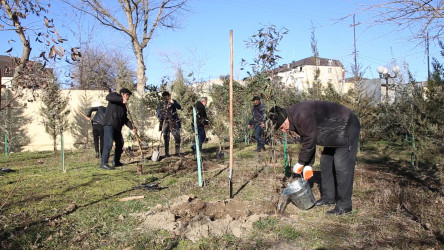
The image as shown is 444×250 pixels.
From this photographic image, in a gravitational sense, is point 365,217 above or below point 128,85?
below

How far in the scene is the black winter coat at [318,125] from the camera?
4.21 metres

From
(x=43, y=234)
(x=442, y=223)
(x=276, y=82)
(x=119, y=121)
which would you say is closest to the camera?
(x=43, y=234)

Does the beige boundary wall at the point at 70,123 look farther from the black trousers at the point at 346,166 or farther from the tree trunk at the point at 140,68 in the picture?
the black trousers at the point at 346,166

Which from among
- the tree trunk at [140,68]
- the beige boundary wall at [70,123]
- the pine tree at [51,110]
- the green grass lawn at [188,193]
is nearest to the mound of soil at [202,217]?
the green grass lawn at [188,193]

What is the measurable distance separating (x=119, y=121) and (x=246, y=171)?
284 centimetres

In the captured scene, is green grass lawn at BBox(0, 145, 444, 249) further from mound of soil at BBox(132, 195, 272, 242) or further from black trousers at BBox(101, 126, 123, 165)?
black trousers at BBox(101, 126, 123, 165)

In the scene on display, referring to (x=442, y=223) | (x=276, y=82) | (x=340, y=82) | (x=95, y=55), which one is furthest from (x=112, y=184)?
(x=95, y=55)

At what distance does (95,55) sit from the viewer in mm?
25047

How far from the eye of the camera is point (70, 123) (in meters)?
13.1

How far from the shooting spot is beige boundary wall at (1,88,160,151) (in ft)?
40.6

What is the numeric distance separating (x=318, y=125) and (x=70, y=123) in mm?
11013

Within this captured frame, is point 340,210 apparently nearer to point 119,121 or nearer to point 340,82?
point 119,121

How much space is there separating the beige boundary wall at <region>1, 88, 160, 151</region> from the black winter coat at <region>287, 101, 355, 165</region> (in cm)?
868

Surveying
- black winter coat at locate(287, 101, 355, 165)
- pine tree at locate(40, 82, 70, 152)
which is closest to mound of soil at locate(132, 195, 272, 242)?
black winter coat at locate(287, 101, 355, 165)
